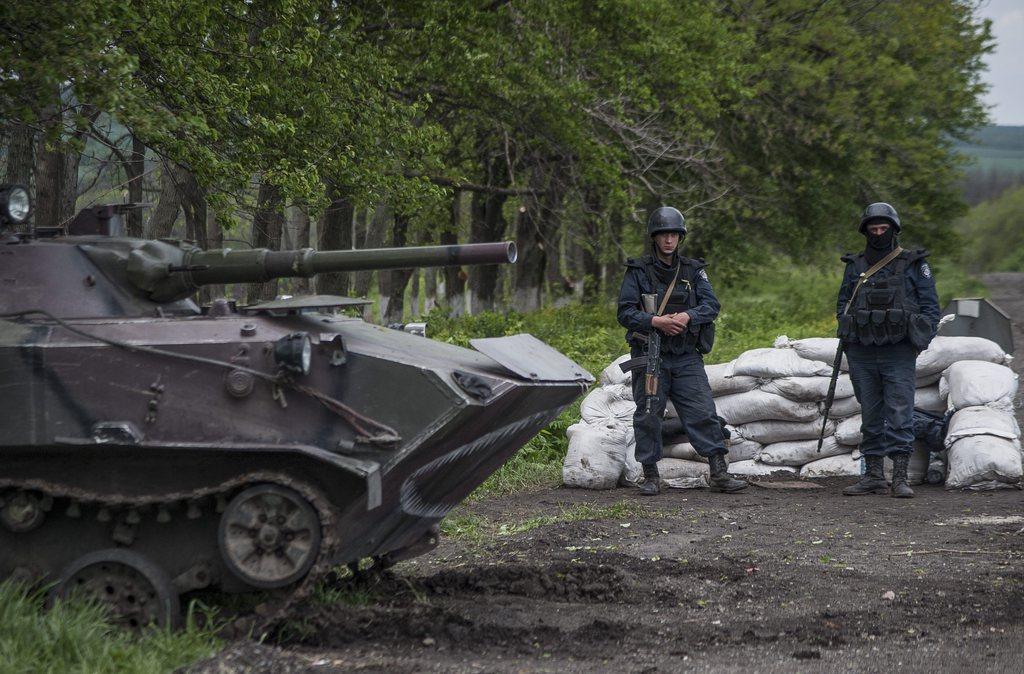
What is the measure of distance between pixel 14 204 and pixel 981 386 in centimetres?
662

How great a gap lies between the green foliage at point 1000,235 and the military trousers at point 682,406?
3837 cm

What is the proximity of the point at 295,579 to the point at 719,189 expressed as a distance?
15.9 meters

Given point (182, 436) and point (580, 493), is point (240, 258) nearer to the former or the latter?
point (182, 436)

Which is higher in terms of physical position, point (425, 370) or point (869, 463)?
point (425, 370)

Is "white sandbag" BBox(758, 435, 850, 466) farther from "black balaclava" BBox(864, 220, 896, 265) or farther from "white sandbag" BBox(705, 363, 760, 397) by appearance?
"black balaclava" BBox(864, 220, 896, 265)

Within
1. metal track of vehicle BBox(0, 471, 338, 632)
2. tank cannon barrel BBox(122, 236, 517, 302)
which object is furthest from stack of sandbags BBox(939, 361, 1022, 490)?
metal track of vehicle BBox(0, 471, 338, 632)

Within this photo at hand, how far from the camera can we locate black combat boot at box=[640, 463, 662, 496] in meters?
9.30

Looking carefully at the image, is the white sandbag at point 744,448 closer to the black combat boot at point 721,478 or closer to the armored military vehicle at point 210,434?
the black combat boot at point 721,478

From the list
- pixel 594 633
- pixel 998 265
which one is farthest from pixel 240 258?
pixel 998 265

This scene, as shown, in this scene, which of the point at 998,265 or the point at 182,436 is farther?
the point at 998,265

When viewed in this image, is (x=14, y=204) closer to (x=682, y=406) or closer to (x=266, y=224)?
(x=682, y=406)

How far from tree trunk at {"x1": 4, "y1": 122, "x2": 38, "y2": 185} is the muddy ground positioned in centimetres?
600

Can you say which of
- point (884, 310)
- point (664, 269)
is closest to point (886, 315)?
point (884, 310)

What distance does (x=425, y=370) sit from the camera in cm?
518
